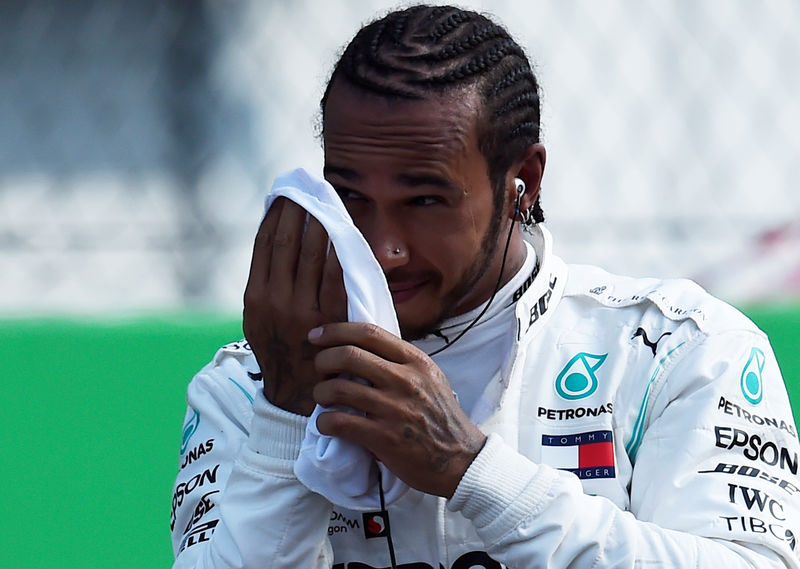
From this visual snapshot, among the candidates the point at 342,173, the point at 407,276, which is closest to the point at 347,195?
the point at 342,173

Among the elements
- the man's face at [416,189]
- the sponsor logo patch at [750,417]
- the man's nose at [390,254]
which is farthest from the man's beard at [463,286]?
the sponsor logo patch at [750,417]

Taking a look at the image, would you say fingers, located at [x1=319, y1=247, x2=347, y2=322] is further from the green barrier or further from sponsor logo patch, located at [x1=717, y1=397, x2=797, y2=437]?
the green barrier

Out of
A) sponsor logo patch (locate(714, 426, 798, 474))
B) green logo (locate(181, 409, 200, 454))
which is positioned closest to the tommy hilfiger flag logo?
sponsor logo patch (locate(714, 426, 798, 474))

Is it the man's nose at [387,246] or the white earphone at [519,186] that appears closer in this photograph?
the man's nose at [387,246]

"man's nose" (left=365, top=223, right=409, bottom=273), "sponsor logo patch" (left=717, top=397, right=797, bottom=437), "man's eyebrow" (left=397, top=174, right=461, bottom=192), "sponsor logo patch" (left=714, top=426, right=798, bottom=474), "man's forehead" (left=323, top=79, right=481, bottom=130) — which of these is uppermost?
"man's forehead" (left=323, top=79, right=481, bottom=130)

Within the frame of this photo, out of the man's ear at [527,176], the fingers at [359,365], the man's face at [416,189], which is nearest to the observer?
the fingers at [359,365]

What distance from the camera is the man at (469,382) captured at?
5.24 feet

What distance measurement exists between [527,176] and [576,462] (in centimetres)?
44

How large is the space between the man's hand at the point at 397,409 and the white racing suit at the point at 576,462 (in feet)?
0.11

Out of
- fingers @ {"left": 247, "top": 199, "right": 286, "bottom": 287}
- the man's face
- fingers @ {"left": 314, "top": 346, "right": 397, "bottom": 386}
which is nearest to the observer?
fingers @ {"left": 314, "top": 346, "right": 397, "bottom": 386}

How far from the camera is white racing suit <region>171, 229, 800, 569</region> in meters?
1.60

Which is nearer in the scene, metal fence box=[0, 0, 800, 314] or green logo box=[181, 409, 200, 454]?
green logo box=[181, 409, 200, 454]

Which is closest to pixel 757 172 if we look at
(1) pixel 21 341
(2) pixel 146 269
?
(2) pixel 146 269

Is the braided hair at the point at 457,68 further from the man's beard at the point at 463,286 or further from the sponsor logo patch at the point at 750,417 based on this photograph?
the sponsor logo patch at the point at 750,417
